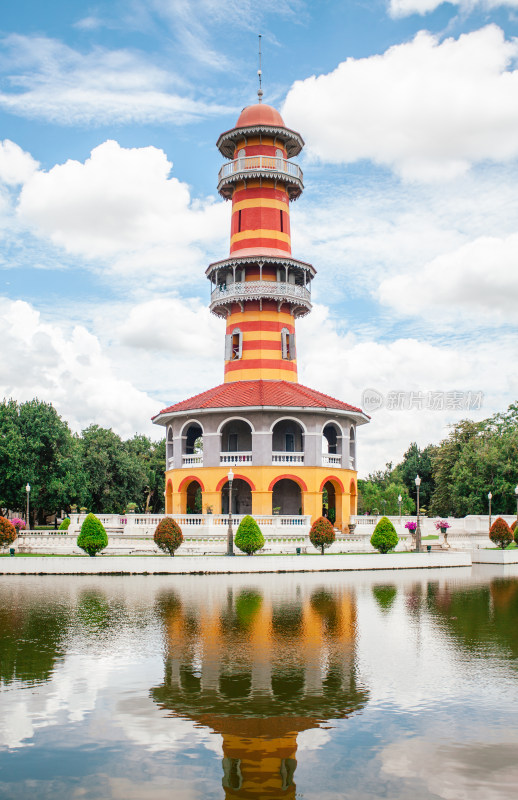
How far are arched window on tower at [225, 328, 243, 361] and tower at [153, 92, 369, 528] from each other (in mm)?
64

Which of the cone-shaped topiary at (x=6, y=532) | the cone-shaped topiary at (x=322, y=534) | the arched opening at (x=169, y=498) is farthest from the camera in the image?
the arched opening at (x=169, y=498)

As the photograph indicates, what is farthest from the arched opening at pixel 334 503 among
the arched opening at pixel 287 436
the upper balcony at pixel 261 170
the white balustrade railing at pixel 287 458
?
the upper balcony at pixel 261 170

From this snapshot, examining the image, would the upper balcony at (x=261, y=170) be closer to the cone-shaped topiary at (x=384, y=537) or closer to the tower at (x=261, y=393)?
the tower at (x=261, y=393)

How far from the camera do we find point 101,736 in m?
8.72

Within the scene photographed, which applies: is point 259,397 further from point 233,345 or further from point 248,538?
point 248,538

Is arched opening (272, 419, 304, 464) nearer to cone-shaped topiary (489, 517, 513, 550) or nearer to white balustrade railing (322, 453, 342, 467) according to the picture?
white balustrade railing (322, 453, 342, 467)

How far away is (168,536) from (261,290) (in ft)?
66.5

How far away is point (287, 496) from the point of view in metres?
48.4

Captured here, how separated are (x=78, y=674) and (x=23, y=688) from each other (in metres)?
1.08

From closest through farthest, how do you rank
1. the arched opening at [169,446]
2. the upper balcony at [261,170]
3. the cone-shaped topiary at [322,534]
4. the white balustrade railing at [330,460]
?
the cone-shaped topiary at [322,534] → the white balustrade railing at [330,460] → the upper balcony at [261,170] → the arched opening at [169,446]

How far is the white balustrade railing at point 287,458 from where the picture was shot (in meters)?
44.6

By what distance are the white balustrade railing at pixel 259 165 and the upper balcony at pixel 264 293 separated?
7.18 metres

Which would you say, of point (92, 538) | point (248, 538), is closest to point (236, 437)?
point (248, 538)

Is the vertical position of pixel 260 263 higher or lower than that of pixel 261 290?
higher
